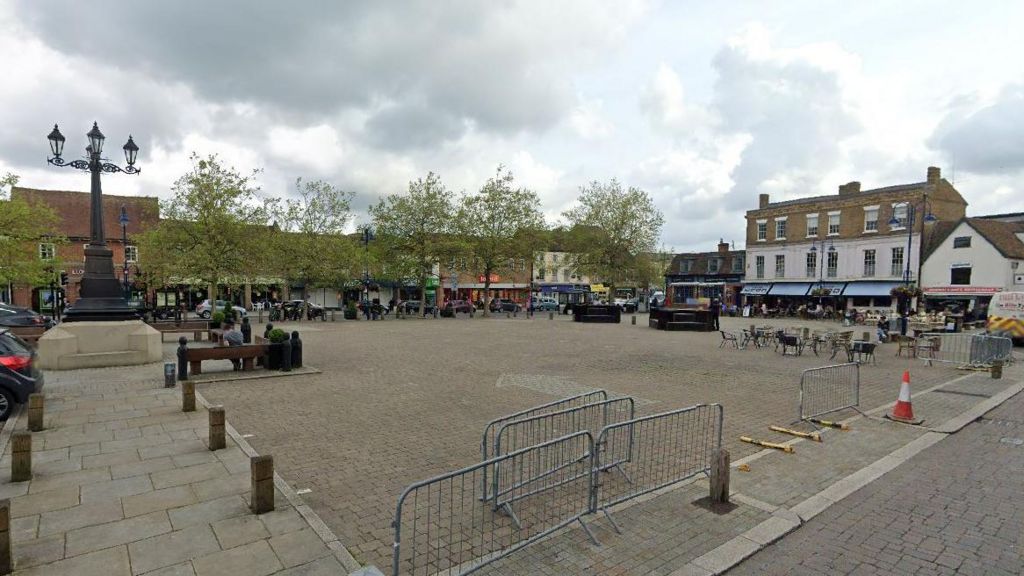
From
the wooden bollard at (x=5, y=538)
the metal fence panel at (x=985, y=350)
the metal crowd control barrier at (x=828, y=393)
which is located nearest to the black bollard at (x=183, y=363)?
the wooden bollard at (x=5, y=538)

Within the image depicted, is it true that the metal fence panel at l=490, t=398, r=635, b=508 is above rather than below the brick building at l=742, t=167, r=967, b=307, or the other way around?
below

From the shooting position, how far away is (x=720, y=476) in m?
5.42

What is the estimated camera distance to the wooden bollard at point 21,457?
5543 mm

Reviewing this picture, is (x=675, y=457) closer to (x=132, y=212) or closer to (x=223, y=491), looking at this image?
(x=223, y=491)

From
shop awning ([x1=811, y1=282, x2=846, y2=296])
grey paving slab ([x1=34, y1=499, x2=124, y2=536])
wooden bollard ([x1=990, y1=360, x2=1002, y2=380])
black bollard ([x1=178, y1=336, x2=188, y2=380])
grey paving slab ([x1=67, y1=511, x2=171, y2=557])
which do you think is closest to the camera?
grey paving slab ([x1=67, y1=511, x2=171, y2=557])

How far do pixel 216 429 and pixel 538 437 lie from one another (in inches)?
176

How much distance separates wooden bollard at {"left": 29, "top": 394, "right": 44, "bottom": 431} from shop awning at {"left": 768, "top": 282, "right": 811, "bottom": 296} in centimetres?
4769

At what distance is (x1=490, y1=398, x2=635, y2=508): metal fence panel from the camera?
5.22 m

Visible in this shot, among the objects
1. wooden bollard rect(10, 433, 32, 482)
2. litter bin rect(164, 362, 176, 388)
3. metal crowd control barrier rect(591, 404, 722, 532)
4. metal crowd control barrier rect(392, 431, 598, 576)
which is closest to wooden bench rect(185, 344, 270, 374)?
litter bin rect(164, 362, 176, 388)

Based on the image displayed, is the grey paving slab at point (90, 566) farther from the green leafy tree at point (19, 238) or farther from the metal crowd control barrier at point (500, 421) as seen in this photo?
the green leafy tree at point (19, 238)

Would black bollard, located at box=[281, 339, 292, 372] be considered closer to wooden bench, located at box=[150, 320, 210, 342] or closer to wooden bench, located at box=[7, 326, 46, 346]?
wooden bench, located at box=[150, 320, 210, 342]

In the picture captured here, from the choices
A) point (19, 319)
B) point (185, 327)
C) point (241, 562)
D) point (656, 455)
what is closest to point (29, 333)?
point (185, 327)

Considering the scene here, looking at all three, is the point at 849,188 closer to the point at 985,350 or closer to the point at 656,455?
the point at 985,350

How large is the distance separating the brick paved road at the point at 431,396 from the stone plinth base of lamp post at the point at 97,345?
417 centimetres
